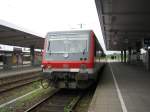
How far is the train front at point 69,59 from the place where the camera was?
38.4 feet

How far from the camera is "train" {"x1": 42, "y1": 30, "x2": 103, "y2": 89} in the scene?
11.7m

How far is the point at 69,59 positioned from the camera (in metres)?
12.0

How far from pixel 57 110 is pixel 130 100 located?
98.4 inches

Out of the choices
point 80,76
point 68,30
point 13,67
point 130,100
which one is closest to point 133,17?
point 68,30

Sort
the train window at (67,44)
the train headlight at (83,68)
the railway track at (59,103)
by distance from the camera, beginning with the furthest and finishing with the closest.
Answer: the train window at (67,44) → the train headlight at (83,68) → the railway track at (59,103)

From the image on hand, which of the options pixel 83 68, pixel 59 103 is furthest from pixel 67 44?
pixel 59 103

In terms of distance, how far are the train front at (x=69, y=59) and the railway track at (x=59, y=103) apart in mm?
585

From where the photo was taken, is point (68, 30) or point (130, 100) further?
point (68, 30)

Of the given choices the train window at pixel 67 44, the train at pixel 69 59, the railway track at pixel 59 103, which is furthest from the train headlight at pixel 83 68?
the railway track at pixel 59 103

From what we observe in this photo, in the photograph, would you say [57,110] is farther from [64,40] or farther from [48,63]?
[64,40]

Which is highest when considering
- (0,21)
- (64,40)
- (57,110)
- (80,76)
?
(0,21)

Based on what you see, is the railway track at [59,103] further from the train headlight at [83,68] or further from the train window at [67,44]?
the train window at [67,44]

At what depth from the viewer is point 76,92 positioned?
13547 mm

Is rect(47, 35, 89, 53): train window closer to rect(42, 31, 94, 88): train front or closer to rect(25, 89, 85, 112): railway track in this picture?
rect(42, 31, 94, 88): train front
